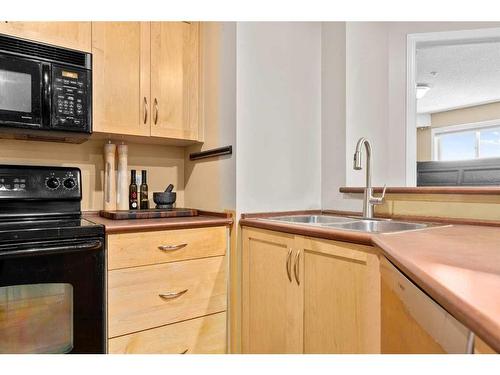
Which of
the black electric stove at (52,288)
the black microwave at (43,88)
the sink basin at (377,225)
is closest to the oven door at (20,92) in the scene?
the black microwave at (43,88)

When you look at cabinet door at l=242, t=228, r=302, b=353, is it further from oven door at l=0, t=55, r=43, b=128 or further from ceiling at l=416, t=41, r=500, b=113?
ceiling at l=416, t=41, r=500, b=113

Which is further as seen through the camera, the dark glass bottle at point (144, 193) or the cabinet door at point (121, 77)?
the dark glass bottle at point (144, 193)

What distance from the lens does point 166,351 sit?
1698 millimetres

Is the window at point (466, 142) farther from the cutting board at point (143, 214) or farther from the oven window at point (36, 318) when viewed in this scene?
the oven window at point (36, 318)

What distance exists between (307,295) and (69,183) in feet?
4.37

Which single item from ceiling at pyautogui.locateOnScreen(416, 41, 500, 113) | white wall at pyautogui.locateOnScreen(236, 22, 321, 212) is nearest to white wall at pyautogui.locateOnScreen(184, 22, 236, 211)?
white wall at pyautogui.locateOnScreen(236, 22, 321, 212)

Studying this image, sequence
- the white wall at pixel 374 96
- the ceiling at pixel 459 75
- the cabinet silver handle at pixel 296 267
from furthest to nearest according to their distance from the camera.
A: the ceiling at pixel 459 75 → the white wall at pixel 374 96 → the cabinet silver handle at pixel 296 267

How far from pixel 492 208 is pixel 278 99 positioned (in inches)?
47.2

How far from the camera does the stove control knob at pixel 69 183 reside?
1.83 meters

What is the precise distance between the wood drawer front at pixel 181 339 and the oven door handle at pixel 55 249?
439mm
